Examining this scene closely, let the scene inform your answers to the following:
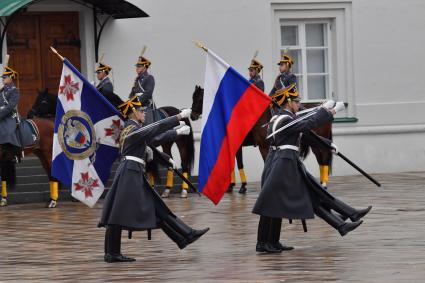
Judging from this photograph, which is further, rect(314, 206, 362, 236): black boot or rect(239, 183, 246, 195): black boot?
rect(239, 183, 246, 195): black boot

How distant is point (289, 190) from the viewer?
13.6 metres

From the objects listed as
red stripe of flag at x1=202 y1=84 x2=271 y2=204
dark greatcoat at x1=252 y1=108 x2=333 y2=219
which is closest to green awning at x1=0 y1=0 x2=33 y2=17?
red stripe of flag at x1=202 y1=84 x2=271 y2=204

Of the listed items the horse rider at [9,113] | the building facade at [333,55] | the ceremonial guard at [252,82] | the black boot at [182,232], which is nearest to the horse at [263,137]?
the ceremonial guard at [252,82]

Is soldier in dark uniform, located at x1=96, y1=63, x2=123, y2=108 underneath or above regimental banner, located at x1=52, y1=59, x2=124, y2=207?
above

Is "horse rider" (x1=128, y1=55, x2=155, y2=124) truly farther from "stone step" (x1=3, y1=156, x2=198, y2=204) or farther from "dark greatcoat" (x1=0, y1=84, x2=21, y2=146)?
"dark greatcoat" (x1=0, y1=84, x2=21, y2=146)

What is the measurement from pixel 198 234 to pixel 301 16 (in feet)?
43.1

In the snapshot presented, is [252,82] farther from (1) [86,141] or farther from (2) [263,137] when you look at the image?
(1) [86,141]

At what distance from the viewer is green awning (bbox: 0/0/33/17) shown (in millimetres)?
21712

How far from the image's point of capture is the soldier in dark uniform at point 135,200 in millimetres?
13367

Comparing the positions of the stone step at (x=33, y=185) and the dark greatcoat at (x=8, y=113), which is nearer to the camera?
the dark greatcoat at (x=8, y=113)

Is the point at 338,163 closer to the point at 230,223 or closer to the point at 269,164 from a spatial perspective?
the point at 230,223

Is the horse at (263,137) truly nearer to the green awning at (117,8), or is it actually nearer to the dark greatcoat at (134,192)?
the green awning at (117,8)

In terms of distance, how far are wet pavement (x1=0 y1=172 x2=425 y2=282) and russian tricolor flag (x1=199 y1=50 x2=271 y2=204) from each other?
2.71 feet

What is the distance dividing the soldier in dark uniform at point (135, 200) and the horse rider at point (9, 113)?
7.52 meters
